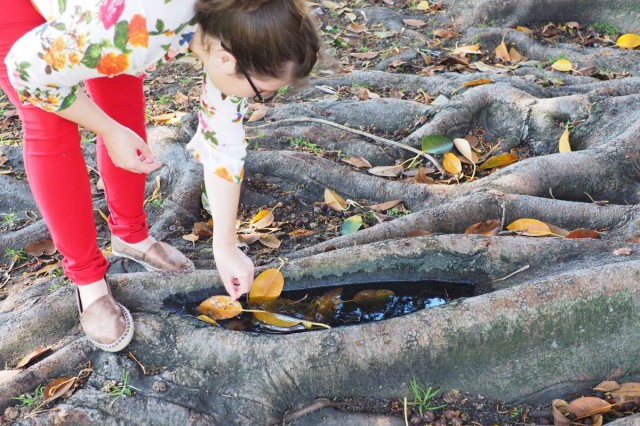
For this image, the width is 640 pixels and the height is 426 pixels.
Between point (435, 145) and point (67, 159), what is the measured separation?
195 cm

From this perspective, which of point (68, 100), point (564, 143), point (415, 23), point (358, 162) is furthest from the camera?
point (415, 23)

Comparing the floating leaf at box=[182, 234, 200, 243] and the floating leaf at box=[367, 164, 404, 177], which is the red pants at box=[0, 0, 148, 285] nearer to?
the floating leaf at box=[182, 234, 200, 243]

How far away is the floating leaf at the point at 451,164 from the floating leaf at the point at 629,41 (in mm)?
2309

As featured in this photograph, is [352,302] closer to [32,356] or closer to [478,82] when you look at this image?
[32,356]

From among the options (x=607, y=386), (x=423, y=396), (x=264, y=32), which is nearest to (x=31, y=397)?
(x=423, y=396)

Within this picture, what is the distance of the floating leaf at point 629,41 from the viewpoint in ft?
15.6

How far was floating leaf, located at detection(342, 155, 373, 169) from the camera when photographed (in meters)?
3.32

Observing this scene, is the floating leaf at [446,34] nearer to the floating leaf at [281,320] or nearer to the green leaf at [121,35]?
the floating leaf at [281,320]

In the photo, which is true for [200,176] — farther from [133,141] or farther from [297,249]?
[133,141]

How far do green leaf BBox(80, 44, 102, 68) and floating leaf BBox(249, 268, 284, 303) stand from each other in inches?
37.7

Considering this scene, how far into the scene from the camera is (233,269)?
208 centimetres

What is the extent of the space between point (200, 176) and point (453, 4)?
10.5 feet

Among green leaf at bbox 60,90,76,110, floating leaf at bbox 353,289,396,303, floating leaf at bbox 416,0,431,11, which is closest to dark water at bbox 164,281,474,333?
floating leaf at bbox 353,289,396,303

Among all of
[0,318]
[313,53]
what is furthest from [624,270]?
[0,318]
